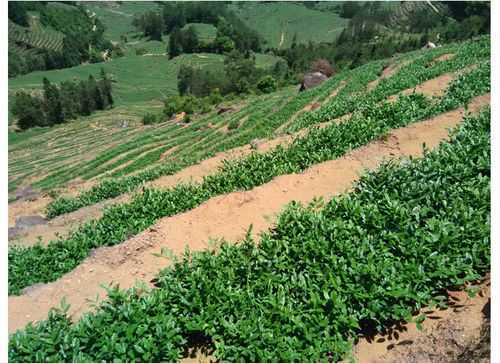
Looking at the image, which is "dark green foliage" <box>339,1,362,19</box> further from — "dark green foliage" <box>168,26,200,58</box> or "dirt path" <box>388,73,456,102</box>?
"dirt path" <box>388,73,456,102</box>

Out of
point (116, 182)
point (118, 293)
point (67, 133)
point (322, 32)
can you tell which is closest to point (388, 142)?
point (118, 293)

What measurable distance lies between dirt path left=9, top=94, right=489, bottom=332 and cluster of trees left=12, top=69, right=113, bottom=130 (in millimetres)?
102265

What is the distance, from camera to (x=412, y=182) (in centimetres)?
581

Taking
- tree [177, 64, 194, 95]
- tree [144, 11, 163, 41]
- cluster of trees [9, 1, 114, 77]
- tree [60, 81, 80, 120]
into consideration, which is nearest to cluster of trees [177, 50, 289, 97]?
tree [177, 64, 194, 95]

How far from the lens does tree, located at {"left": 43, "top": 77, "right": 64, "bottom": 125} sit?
317 ft

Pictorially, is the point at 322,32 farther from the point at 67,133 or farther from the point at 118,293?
the point at 118,293

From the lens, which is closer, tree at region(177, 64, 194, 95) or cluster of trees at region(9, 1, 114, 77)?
tree at region(177, 64, 194, 95)

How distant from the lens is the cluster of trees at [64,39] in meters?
137

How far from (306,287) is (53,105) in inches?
4243

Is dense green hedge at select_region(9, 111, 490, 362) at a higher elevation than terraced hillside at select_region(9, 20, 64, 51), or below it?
higher

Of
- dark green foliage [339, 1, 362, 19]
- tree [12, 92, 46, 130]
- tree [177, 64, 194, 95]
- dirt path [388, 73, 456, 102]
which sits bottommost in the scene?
tree [12, 92, 46, 130]

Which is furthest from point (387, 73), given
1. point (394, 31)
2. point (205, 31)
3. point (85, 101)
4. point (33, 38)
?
point (33, 38)

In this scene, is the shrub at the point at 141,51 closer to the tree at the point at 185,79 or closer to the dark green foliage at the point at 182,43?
the dark green foliage at the point at 182,43

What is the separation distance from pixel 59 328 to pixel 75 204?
45.3ft
